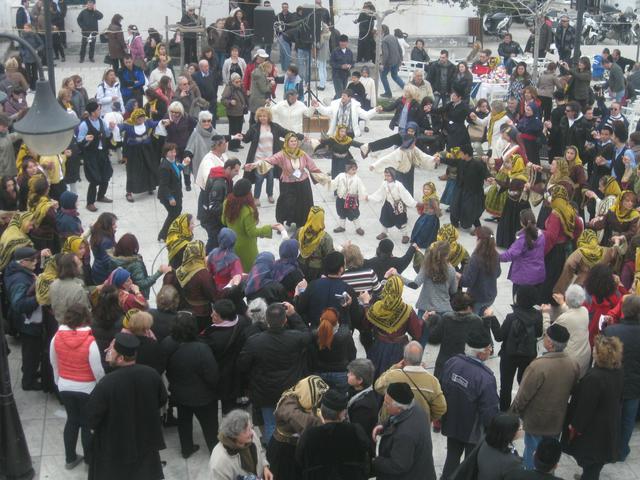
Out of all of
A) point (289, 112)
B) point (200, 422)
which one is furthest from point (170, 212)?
point (200, 422)

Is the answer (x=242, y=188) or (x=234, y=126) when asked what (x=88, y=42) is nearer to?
(x=234, y=126)

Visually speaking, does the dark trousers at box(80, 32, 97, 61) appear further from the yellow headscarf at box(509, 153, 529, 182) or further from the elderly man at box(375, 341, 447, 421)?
the elderly man at box(375, 341, 447, 421)

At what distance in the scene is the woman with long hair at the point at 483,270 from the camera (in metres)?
10.4

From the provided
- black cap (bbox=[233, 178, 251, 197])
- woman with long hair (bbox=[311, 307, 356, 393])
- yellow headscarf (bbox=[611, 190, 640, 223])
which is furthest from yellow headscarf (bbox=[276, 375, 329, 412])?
yellow headscarf (bbox=[611, 190, 640, 223])

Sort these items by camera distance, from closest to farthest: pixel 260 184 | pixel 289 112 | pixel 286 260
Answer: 1. pixel 286 260
2. pixel 260 184
3. pixel 289 112

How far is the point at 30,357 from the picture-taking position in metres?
9.82

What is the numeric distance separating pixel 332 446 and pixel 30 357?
4.04 m

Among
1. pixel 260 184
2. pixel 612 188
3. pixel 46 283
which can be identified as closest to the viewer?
pixel 46 283

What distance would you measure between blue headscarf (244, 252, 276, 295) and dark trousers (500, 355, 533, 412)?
229cm

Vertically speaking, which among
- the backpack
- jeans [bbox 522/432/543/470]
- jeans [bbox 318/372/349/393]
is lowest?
jeans [bbox 522/432/543/470]

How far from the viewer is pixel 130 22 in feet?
91.5

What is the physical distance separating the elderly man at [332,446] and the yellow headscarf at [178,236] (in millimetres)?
3991

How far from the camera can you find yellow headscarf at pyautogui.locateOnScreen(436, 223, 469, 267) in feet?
35.0

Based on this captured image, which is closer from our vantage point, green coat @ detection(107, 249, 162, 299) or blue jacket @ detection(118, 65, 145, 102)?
green coat @ detection(107, 249, 162, 299)
